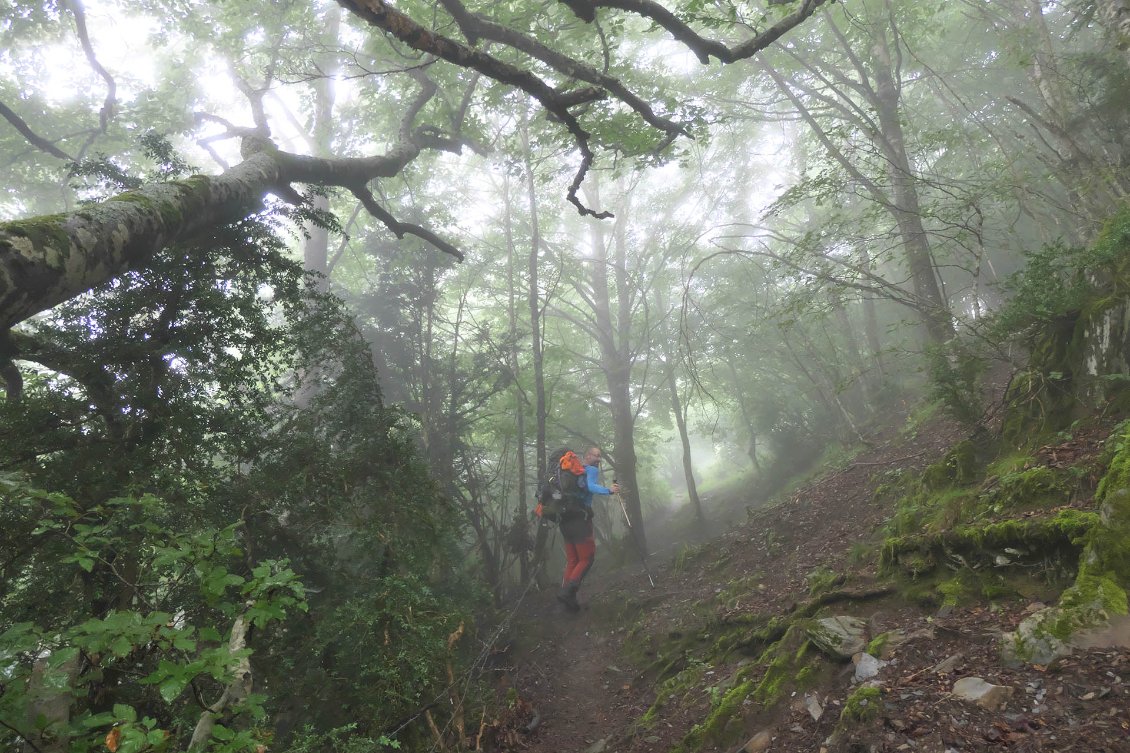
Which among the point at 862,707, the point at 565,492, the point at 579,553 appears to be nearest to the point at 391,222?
the point at 565,492

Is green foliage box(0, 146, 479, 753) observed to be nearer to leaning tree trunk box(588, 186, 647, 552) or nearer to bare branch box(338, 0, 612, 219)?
bare branch box(338, 0, 612, 219)

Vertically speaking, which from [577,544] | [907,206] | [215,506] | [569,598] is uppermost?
[907,206]

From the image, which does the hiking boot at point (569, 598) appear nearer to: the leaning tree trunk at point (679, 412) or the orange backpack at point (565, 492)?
the orange backpack at point (565, 492)

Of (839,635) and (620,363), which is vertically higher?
(620,363)

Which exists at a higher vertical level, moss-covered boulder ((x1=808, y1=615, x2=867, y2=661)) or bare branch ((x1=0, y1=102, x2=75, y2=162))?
bare branch ((x1=0, y1=102, x2=75, y2=162))

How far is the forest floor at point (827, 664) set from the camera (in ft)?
8.18

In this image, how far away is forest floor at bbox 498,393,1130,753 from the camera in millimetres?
2492

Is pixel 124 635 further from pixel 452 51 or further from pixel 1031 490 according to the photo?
pixel 1031 490

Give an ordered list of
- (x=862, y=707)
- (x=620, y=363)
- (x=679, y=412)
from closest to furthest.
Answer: (x=862, y=707), (x=679, y=412), (x=620, y=363)

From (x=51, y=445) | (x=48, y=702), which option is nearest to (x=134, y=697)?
(x=48, y=702)

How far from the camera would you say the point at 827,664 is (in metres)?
3.69

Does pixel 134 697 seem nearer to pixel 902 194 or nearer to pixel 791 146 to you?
pixel 902 194

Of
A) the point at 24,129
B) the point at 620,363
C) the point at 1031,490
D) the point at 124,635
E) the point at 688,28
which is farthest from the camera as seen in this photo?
the point at 620,363

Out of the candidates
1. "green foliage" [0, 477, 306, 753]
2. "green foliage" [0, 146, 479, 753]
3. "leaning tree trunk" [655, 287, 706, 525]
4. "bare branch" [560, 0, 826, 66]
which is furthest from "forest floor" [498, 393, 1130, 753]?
"bare branch" [560, 0, 826, 66]
